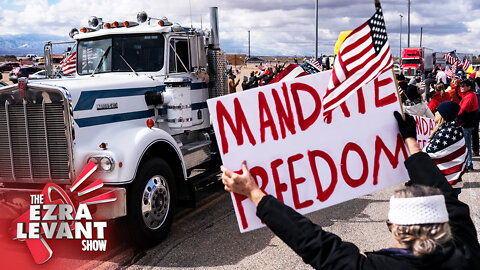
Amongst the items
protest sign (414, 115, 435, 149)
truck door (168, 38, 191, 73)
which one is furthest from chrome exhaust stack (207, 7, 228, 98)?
protest sign (414, 115, 435, 149)

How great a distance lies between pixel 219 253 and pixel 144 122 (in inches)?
84.3

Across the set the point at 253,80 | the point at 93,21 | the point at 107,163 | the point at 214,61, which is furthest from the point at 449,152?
the point at 253,80

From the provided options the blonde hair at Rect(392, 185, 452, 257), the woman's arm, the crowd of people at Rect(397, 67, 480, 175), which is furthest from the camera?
the crowd of people at Rect(397, 67, 480, 175)

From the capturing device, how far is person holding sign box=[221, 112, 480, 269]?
6.23ft

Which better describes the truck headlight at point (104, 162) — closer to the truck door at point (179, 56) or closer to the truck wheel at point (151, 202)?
the truck wheel at point (151, 202)

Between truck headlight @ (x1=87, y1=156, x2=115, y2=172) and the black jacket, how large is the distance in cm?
344

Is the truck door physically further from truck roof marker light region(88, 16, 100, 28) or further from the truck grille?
the truck grille

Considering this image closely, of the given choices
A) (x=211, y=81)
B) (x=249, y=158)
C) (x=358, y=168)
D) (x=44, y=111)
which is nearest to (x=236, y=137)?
(x=249, y=158)

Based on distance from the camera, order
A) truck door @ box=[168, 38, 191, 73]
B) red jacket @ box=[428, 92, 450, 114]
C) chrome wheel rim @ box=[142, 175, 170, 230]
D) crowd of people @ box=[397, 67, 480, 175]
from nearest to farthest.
Result: chrome wheel rim @ box=[142, 175, 170, 230], truck door @ box=[168, 38, 191, 73], crowd of people @ box=[397, 67, 480, 175], red jacket @ box=[428, 92, 450, 114]

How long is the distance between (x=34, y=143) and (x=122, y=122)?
1.09 meters

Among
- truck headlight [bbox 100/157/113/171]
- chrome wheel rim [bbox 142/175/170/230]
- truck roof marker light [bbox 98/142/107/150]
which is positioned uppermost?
truck roof marker light [bbox 98/142/107/150]

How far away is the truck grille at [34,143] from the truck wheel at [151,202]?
2.73 ft

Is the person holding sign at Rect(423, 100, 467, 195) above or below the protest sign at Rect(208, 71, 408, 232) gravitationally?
below

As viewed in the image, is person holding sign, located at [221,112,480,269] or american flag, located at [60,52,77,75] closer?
person holding sign, located at [221,112,480,269]
